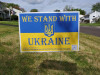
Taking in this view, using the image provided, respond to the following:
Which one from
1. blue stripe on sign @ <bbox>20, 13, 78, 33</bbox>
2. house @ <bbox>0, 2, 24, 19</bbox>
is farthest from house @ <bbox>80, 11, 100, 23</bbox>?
blue stripe on sign @ <bbox>20, 13, 78, 33</bbox>

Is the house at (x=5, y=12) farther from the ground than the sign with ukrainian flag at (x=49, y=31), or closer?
farther from the ground

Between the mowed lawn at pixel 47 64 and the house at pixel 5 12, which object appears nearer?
the mowed lawn at pixel 47 64

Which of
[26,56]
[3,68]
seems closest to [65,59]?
[26,56]

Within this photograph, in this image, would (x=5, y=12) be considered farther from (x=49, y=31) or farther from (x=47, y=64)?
(x=49, y=31)

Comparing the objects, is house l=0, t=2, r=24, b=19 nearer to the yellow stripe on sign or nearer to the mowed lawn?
the mowed lawn

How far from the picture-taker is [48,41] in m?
2.98

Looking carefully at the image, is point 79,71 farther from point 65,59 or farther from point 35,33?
point 35,33

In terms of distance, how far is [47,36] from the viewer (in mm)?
2947

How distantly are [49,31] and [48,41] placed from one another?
27 cm

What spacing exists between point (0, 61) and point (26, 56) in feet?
3.38

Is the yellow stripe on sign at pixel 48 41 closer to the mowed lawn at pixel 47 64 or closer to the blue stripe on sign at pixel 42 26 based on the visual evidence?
the blue stripe on sign at pixel 42 26

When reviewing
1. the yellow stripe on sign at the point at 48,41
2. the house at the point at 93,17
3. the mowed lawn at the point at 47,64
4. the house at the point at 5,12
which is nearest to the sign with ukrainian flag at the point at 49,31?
the yellow stripe on sign at the point at 48,41

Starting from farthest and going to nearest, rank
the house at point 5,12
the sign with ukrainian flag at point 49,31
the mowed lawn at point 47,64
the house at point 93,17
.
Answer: the house at point 93,17 < the house at point 5,12 < the mowed lawn at point 47,64 < the sign with ukrainian flag at point 49,31

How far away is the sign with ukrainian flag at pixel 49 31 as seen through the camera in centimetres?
285
